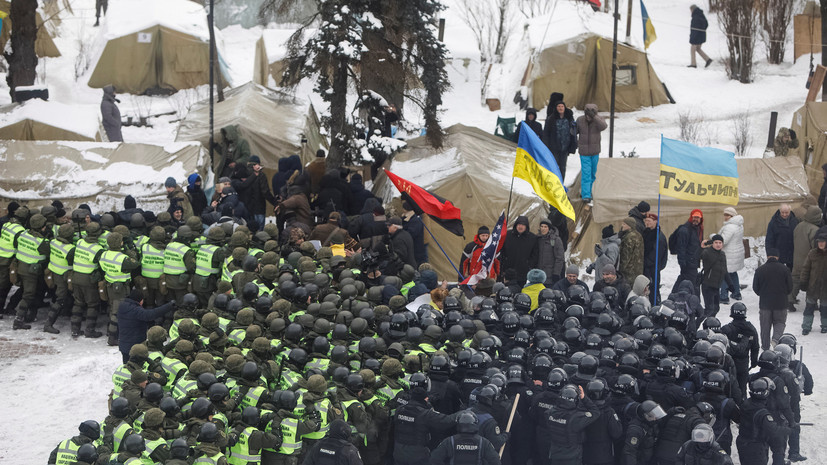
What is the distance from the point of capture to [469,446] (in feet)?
30.9

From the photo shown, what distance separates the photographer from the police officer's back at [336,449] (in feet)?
30.9

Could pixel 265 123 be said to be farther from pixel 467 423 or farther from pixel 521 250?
pixel 467 423

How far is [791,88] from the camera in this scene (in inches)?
1082

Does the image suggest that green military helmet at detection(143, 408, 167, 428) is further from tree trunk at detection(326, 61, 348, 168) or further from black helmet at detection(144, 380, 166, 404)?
tree trunk at detection(326, 61, 348, 168)

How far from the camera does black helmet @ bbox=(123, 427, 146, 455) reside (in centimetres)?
893

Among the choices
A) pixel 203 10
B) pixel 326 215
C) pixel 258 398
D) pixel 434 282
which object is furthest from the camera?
pixel 203 10

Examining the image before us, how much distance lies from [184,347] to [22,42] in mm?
13862

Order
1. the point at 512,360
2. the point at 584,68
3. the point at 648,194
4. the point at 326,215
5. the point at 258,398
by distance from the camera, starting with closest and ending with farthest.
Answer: the point at 258,398 < the point at 512,360 < the point at 326,215 < the point at 648,194 < the point at 584,68

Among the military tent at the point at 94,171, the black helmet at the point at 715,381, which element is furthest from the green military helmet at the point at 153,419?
the military tent at the point at 94,171

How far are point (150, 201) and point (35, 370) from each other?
4451mm

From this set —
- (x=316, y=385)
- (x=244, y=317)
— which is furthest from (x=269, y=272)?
(x=316, y=385)

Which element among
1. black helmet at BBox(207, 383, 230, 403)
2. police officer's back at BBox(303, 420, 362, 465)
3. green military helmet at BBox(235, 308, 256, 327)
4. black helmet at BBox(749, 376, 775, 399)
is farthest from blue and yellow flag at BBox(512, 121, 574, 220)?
black helmet at BBox(207, 383, 230, 403)

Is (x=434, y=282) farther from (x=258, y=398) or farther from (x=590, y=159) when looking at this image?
(x=590, y=159)

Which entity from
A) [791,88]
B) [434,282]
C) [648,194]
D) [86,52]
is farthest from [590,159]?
[86,52]
